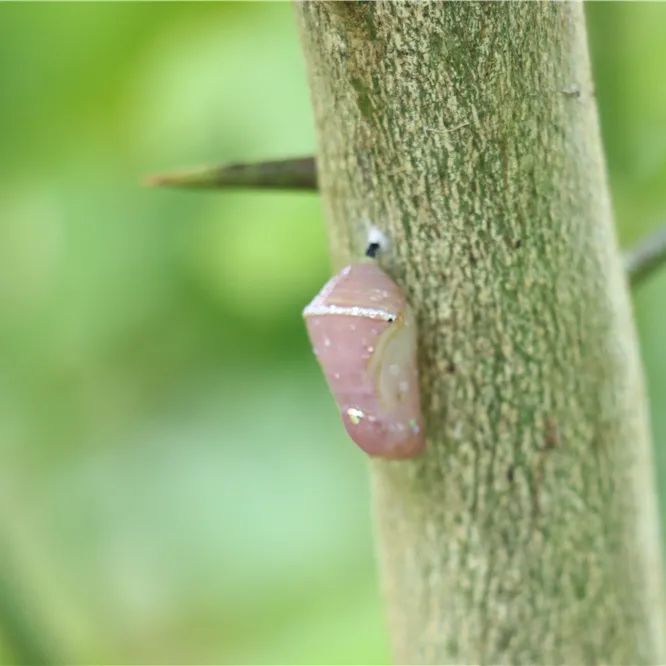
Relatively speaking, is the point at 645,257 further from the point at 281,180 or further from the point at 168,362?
the point at 168,362

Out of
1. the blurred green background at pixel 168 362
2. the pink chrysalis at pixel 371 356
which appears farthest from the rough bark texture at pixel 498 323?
the blurred green background at pixel 168 362

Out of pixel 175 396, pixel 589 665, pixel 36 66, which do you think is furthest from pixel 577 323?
pixel 175 396

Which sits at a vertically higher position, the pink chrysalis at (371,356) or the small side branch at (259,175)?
the small side branch at (259,175)

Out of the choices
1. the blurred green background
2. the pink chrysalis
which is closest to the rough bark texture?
the pink chrysalis

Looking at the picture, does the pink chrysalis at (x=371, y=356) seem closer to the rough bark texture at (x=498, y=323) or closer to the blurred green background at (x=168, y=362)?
the rough bark texture at (x=498, y=323)

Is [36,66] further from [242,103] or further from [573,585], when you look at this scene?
[573,585]

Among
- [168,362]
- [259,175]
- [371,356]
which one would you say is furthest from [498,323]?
[168,362]

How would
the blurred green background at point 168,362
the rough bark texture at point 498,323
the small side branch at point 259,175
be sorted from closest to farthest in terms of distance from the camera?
the rough bark texture at point 498,323 → the small side branch at point 259,175 → the blurred green background at point 168,362
